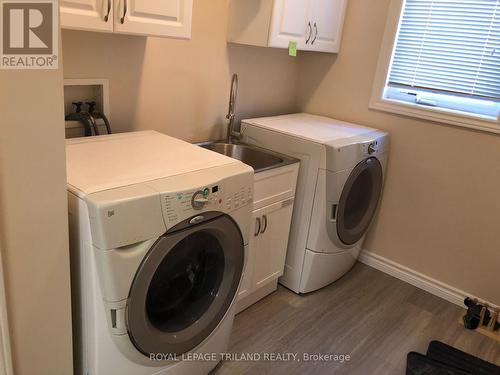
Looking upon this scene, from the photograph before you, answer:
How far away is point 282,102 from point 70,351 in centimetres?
220

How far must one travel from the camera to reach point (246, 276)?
214 centimetres

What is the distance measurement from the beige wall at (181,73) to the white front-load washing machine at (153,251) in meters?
0.34

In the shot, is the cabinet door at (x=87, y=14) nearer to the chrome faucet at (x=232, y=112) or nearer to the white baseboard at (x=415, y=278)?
the chrome faucet at (x=232, y=112)

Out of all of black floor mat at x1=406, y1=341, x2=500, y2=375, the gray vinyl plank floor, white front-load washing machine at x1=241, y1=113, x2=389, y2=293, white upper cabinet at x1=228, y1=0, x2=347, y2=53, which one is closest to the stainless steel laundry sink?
white front-load washing machine at x1=241, y1=113, x2=389, y2=293

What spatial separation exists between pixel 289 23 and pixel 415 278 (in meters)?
1.84

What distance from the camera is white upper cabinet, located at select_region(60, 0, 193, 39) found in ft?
4.45

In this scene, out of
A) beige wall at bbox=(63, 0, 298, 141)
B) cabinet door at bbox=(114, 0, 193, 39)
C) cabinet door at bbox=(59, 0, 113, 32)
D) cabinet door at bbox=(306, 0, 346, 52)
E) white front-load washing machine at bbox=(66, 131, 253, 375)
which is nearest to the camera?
white front-load washing machine at bbox=(66, 131, 253, 375)

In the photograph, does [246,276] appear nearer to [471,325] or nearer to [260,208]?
[260,208]

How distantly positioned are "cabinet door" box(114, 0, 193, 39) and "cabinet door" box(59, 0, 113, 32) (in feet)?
0.13

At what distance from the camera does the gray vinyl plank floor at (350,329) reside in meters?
1.98

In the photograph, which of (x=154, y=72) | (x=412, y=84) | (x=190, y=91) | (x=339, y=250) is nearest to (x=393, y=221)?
(x=339, y=250)

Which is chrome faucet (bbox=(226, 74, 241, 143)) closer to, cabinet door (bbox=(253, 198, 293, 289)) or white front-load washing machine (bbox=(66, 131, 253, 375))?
cabinet door (bbox=(253, 198, 293, 289))

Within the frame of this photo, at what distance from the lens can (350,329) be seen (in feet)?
7.32

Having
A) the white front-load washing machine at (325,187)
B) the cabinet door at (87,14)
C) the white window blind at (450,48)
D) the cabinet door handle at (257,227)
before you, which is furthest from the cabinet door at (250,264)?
A: the white window blind at (450,48)
